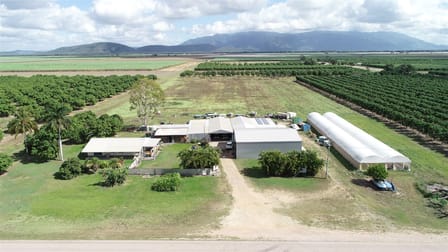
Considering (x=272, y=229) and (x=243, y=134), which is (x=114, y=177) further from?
(x=243, y=134)

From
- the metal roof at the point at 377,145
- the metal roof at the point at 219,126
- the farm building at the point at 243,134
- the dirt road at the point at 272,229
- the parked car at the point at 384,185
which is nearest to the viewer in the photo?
the dirt road at the point at 272,229

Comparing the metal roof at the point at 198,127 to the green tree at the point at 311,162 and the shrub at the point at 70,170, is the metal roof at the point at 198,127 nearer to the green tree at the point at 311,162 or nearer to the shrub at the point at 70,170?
the shrub at the point at 70,170

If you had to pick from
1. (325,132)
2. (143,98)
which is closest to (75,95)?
(143,98)

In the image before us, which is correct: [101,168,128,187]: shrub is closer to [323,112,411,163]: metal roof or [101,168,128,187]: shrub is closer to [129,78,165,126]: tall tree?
[129,78,165,126]: tall tree

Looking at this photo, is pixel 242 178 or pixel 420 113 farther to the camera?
pixel 420 113

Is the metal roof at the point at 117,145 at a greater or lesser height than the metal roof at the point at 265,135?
lesser

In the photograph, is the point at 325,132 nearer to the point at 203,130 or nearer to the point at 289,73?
the point at 203,130

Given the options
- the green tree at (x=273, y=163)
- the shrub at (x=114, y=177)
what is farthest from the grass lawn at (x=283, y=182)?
the shrub at (x=114, y=177)
